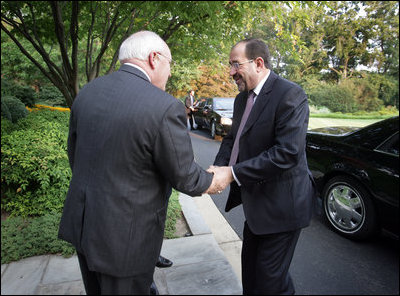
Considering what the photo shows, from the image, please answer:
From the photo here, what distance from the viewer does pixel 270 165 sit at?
1.76 m

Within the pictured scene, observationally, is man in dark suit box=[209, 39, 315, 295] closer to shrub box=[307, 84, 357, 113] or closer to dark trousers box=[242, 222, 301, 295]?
dark trousers box=[242, 222, 301, 295]

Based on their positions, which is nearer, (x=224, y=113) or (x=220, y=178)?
(x=220, y=178)

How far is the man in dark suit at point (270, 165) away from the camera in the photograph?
69.9 inches

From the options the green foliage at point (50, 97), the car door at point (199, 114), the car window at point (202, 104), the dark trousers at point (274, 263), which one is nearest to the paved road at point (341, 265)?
the dark trousers at point (274, 263)

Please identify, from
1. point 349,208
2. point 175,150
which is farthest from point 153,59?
point 349,208

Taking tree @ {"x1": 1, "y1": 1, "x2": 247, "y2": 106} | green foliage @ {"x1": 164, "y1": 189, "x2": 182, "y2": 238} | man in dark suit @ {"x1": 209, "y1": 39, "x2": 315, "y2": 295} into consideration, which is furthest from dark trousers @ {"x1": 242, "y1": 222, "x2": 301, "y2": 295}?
tree @ {"x1": 1, "y1": 1, "x2": 247, "y2": 106}

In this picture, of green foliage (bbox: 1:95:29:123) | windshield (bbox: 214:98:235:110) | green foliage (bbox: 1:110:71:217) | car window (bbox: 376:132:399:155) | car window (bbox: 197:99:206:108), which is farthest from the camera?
car window (bbox: 197:99:206:108)

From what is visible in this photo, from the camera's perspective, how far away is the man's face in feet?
6.48

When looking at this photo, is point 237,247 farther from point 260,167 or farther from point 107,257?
point 107,257

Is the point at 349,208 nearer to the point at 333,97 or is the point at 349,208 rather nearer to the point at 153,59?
the point at 153,59

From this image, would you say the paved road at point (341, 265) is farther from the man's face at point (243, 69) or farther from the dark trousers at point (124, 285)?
the man's face at point (243, 69)

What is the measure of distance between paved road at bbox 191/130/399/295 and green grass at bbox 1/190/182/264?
59.3 inches

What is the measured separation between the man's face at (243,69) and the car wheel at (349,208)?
90.9 inches

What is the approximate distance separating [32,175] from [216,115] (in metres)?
8.30
